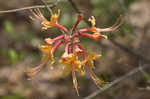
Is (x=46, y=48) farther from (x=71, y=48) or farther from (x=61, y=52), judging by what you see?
(x=61, y=52)

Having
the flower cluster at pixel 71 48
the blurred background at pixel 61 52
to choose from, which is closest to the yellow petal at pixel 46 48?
the flower cluster at pixel 71 48

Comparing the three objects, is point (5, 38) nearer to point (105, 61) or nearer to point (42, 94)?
point (42, 94)

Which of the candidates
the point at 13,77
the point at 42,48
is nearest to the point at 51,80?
the point at 13,77

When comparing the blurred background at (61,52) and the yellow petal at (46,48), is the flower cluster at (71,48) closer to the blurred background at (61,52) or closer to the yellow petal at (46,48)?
the yellow petal at (46,48)

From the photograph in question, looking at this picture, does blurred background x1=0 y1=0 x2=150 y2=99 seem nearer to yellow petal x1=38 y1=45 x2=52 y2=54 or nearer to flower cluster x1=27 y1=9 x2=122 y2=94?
flower cluster x1=27 y1=9 x2=122 y2=94

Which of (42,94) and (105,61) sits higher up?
(105,61)

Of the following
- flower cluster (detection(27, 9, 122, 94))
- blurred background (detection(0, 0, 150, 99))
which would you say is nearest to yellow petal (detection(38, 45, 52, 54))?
flower cluster (detection(27, 9, 122, 94))

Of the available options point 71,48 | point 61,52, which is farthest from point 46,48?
point 61,52

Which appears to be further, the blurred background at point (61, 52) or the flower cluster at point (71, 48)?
the blurred background at point (61, 52)

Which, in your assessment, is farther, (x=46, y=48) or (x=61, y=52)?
(x=61, y=52)

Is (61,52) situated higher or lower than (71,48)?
lower

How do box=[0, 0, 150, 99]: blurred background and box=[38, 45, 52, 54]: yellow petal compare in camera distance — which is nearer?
box=[38, 45, 52, 54]: yellow petal
